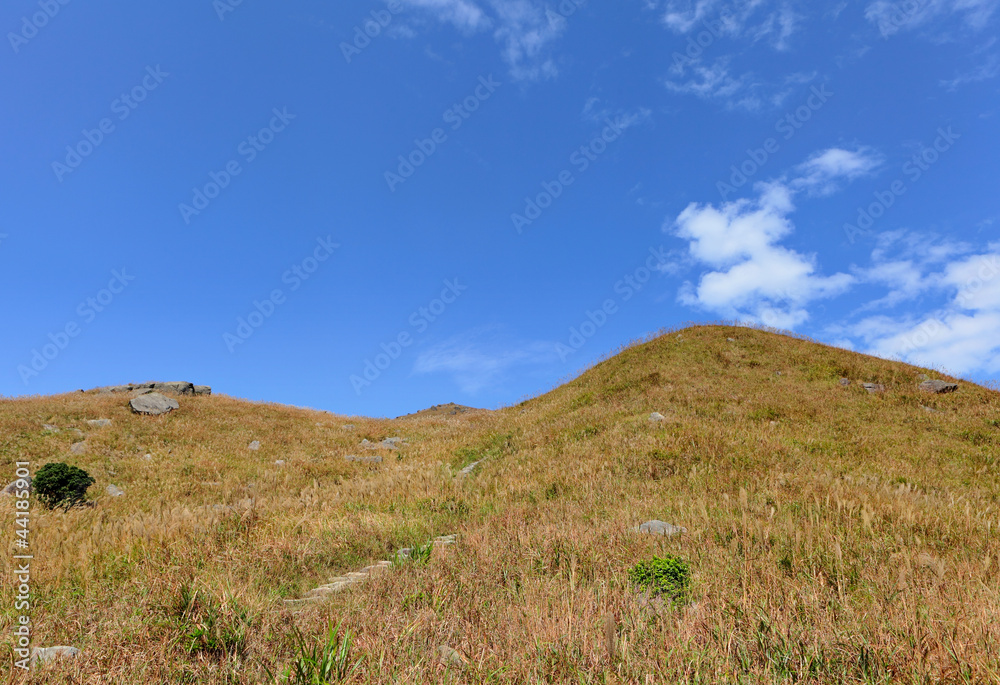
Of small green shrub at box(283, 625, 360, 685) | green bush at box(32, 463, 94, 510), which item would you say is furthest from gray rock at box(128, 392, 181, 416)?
small green shrub at box(283, 625, 360, 685)

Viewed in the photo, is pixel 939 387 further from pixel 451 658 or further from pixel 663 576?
pixel 451 658

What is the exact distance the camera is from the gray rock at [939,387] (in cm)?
2302

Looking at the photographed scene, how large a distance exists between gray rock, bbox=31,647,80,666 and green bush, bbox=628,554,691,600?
4.80 metres

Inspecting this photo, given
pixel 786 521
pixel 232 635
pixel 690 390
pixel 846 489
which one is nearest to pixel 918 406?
pixel 690 390

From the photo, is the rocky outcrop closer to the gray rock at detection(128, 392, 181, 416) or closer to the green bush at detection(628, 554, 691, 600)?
the gray rock at detection(128, 392, 181, 416)

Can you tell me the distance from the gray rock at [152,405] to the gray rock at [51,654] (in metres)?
24.5

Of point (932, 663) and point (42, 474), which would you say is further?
point (42, 474)

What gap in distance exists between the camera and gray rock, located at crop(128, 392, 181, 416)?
24.2 meters

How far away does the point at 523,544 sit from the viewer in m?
6.27

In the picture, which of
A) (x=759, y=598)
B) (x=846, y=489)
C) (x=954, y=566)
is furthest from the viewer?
(x=846, y=489)

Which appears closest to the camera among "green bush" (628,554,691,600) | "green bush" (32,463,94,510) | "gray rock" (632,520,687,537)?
"green bush" (628,554,691,600)

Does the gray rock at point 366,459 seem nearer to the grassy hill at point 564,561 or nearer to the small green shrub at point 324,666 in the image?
the grassy hill at point 564,561

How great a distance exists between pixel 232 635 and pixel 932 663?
5132mm

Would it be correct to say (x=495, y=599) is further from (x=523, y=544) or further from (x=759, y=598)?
(x=759, y=598)
